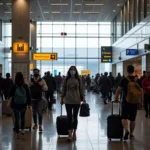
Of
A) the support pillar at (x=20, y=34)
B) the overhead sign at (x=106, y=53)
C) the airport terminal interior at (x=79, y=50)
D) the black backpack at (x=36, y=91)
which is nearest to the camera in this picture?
the airport terminal interior at (x=79, y=50)

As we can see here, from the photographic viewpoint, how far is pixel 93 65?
153 ft

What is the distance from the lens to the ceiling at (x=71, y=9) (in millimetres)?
28766

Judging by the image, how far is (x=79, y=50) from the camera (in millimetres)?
45781

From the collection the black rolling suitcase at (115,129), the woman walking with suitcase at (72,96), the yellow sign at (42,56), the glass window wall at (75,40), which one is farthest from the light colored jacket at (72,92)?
the glass window wall at (75,40)

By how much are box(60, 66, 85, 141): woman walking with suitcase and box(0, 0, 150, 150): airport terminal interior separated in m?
0.41


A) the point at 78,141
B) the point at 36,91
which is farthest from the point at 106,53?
the point at 78,141

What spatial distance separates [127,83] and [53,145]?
7.13 feet

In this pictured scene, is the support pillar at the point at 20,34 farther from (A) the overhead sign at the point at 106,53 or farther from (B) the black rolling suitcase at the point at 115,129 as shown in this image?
(A) the overhead sign at the point at 106,53

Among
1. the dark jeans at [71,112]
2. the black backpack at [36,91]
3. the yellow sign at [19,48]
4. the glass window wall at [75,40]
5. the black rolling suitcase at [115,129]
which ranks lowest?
the black rolling suitcase at [115,129]

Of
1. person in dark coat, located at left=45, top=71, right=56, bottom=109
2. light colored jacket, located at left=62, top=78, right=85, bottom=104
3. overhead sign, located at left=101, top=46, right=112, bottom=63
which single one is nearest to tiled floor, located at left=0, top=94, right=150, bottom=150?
light colored jacket, located at left=62, top=78, right=85, bottom=104

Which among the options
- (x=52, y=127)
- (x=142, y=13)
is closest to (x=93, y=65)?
(x=142, y=13)

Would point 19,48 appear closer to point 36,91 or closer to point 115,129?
point 36,91

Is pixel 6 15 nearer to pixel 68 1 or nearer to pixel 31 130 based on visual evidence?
pixel 68 1

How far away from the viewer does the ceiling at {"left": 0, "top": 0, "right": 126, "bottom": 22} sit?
28766mm
